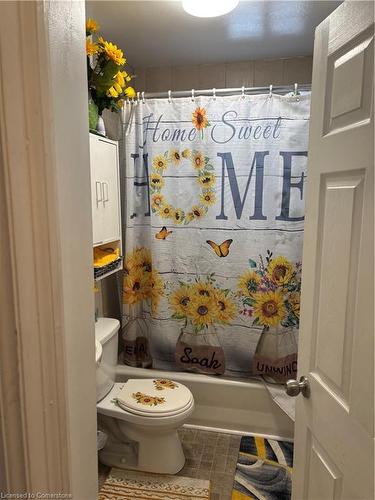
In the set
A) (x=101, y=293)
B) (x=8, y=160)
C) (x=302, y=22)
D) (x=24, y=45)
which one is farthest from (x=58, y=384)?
(x=302, y=22)

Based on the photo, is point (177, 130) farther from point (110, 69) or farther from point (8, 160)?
point (8, 160)

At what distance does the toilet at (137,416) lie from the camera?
5.81 feet

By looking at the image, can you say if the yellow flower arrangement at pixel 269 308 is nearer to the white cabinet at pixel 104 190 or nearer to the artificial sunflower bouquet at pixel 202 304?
the artificial sunflower bouquet at pixel 202 304

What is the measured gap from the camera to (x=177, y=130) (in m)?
2.17

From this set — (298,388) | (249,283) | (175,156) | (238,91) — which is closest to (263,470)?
(249,283)

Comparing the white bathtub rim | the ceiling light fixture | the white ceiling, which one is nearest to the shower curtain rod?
the white ceiling

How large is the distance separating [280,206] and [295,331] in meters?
0.74

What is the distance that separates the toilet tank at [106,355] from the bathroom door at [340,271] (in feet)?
3.46

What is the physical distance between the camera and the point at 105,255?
1.91 m

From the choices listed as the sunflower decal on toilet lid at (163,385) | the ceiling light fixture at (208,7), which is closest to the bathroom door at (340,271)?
the ceiling light fixture at (208,7)

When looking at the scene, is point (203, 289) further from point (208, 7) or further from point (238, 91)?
point (208, 7)

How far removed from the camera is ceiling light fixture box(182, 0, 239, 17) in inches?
61.1

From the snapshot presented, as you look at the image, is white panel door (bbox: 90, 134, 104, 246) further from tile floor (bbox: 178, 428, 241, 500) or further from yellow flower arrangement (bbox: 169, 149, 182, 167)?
tile floor (bbox: 178, 428, 241, 500)

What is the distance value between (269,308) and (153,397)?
830 mm
